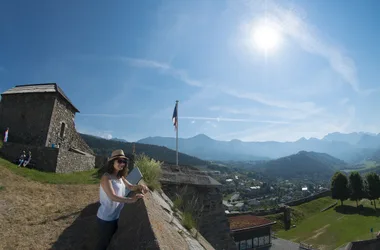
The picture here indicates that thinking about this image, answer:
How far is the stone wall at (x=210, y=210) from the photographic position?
9688 millimetres

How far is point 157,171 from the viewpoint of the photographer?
820 cm

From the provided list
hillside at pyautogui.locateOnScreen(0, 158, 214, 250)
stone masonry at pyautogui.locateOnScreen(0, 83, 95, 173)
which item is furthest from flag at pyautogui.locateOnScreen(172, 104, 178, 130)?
hillside at pyautogui.locateOnScreen(0, 158, 214, 250)

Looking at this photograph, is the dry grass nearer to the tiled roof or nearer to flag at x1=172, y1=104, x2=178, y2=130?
flag at x1=172, y1=104, x2=178, y2=130

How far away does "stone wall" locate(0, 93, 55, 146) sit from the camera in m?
20.5

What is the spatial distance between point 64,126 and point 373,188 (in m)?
62.8

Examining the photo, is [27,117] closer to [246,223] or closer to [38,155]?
[38,155]

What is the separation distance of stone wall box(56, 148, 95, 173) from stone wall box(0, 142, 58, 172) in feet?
1.33

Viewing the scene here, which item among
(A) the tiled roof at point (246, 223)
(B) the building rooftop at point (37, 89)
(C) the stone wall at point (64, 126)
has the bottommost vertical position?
(A) the tiled roof at point (246, 223)

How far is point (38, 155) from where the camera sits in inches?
647

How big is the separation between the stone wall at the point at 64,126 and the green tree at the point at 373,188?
2381 inches

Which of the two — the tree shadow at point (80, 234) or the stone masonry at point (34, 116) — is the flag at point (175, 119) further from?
the tree shadow at point (80, 234)

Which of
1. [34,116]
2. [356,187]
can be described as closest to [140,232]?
[34,116]

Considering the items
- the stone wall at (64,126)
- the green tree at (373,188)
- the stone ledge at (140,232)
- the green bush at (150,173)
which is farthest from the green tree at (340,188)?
the stone ledge at (140,232)

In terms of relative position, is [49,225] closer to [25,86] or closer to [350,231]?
[25,86]
